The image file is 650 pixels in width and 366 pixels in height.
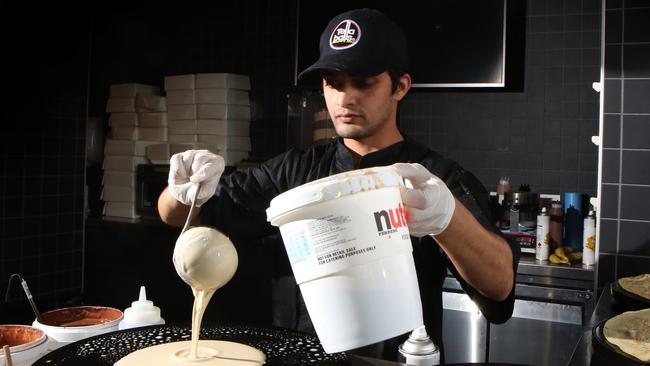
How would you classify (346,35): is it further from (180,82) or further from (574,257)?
(180,82)

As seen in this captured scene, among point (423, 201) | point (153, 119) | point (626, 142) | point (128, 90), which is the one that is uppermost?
point (128, 90)

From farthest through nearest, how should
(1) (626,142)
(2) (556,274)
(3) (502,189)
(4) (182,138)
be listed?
(4) (182,138)
(3) (502,189)
(2) (556,274)
(1) (626,142)

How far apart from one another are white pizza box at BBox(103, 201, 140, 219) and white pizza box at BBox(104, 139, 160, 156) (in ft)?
1.14

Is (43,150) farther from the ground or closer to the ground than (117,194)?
farther from the ground

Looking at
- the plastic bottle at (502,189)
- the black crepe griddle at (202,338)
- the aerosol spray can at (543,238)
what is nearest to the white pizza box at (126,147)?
the plastic bottle at (502,189)

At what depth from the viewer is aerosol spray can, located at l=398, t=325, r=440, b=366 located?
1.03m

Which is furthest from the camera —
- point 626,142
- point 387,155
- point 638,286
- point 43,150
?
point 43,150

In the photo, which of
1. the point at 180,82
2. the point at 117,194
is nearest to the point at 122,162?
the point at 117,194

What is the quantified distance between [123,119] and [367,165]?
3053 mm

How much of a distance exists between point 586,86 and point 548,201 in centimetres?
72

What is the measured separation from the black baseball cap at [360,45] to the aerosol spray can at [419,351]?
0.78 m

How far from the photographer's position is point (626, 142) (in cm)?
274

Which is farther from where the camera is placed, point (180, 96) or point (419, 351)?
point (180, 96)

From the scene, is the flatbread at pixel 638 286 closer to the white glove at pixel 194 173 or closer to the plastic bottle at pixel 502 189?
the white glove at pixel 194 173
